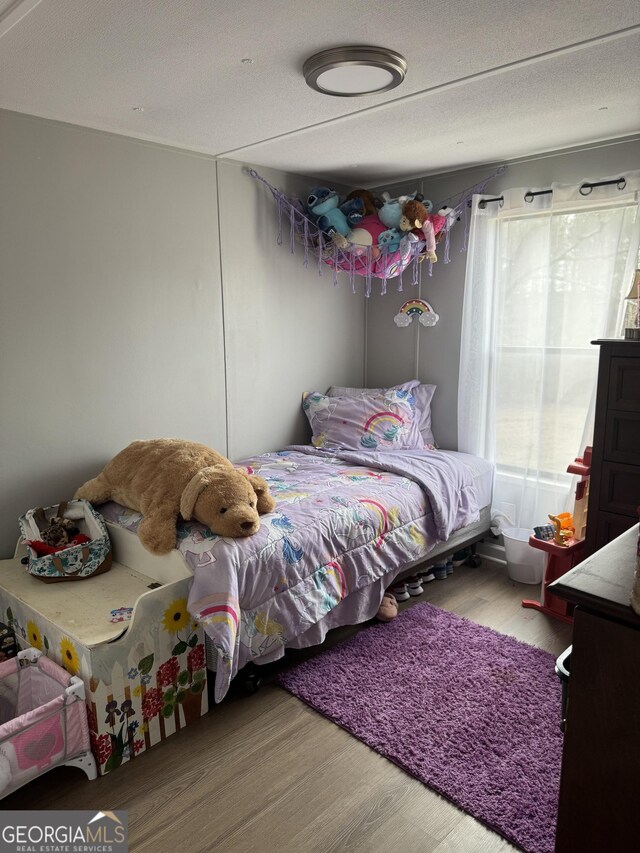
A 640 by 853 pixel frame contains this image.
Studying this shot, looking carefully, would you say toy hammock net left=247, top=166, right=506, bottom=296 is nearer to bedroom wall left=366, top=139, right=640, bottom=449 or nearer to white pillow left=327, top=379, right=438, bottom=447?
bedroom wall left=366, top=139, right=640, bottom=449

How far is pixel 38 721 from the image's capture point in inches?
72.0

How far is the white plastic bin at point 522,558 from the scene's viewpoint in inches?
133

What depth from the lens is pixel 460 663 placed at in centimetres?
262

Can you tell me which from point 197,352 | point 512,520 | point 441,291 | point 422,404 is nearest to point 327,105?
point 197,352

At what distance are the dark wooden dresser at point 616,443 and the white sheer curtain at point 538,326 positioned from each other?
0.57m

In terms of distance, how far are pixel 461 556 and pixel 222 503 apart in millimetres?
1871

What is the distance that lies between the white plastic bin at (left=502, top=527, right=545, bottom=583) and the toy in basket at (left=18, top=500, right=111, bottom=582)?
2140 mm

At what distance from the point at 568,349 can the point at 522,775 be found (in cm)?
208

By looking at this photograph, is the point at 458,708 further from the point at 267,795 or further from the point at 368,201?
the point at 368,201

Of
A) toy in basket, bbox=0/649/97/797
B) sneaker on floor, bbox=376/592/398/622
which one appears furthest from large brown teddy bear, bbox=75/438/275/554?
sneaker on floor, bbox=376/592/398/622

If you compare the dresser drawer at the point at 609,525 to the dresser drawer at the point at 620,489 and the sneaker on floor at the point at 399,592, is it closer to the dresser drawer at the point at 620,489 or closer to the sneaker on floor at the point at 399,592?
the dresser drawer at the point at 620,489

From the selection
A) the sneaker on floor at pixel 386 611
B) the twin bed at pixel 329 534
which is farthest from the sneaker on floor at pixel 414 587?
the sneaker on floor at pixel 386 611

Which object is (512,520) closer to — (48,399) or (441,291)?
(441,291)

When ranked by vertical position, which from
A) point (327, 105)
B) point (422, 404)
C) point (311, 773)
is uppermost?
point (327, 105)
